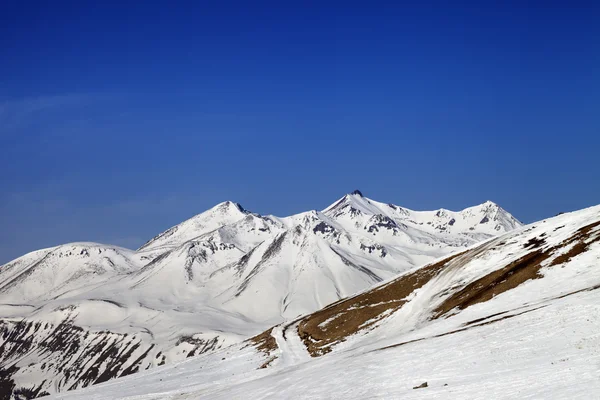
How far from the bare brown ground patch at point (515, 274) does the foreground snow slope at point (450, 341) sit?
0.27m

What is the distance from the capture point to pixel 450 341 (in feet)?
173

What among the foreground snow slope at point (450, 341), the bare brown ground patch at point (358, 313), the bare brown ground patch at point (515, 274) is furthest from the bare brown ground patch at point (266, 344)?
the bare brown ground patch at point (515, 274)

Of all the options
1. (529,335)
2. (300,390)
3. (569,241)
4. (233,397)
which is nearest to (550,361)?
(529,335)

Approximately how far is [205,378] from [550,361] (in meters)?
51.1

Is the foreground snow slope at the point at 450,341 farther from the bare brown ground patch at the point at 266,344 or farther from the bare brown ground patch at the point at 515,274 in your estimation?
the bare brown ground patch at the point at 266,344

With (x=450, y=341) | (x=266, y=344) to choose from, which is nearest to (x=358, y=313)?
(x=266, y=344)

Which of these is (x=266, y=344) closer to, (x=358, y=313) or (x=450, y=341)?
(x=358, y=313)

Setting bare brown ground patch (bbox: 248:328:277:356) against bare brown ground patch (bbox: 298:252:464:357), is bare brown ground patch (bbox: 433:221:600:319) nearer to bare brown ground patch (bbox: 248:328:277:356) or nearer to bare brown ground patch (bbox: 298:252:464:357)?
bare brown ground patch (bbox: 298:252:464:357)

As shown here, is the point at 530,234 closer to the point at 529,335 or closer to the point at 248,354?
the point at 248,354

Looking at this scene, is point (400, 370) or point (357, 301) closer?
point (400, 370)

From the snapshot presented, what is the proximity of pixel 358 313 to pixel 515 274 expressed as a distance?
30.1 metres

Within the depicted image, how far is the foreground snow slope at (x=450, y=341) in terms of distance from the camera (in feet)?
129

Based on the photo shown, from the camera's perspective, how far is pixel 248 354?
Result: 321 ft

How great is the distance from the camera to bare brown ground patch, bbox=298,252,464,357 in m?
92.4
